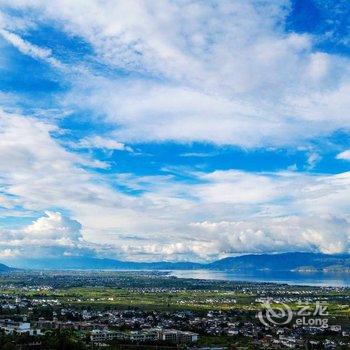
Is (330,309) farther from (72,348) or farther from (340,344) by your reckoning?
(72,348)

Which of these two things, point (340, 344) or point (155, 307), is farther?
point (155, 307)

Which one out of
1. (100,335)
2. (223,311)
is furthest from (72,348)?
(223,311)

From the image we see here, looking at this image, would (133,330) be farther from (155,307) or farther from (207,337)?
(155,307)

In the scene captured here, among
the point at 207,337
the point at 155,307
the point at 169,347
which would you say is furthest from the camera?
the point at 155,307

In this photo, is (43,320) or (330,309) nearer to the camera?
(43,320)

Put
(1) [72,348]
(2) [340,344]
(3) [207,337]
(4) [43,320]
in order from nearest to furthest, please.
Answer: (1) [72,348] < (2) [340,344] < (3) [207,337] < (4) [43,320]

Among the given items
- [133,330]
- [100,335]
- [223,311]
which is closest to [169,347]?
[100,335]

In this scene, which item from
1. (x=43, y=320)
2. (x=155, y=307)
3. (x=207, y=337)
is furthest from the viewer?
(x=155, y=307)

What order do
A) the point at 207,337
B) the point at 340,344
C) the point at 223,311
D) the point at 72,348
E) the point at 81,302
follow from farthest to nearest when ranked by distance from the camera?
the point at 81,302 → the point at 223,311 → the point at 207,337 → the point at 340,344 → the point at 72,348
